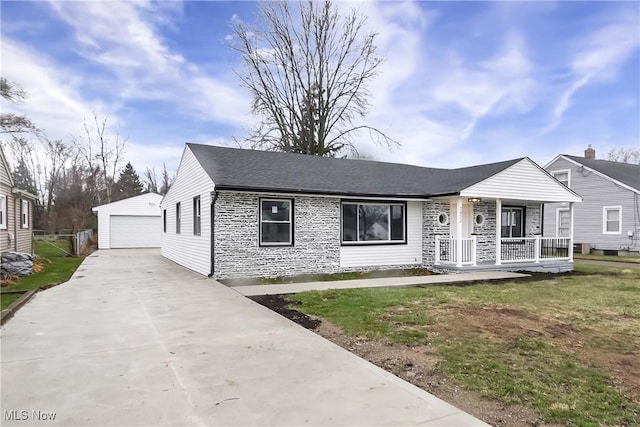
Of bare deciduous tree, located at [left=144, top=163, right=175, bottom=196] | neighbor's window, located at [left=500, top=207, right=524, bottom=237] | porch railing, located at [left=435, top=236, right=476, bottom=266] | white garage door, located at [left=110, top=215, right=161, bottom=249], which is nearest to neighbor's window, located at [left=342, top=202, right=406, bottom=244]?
porch railing, located at [left=435, top=236, right=476, bottom=266]

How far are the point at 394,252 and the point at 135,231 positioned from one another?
1875 centimetres

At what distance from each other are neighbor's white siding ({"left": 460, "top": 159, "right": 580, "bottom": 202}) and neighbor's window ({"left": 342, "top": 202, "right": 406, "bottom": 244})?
2.34m

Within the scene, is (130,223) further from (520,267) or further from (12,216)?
(520,267)

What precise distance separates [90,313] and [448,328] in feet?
19.1

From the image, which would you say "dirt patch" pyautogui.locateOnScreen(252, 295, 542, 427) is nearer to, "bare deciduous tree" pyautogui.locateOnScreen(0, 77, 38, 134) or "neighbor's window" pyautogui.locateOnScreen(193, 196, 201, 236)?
"neighbor's window" pyautogui.locateOnScreen(193, 196, 201, 236)

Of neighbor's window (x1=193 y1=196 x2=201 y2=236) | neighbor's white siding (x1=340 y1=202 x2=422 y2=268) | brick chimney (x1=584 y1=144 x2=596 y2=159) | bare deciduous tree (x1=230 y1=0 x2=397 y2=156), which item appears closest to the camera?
neighbor's white siding (x1=340 y1=202 x2=422 y2=268)

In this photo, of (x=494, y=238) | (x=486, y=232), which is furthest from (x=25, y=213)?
(x=494, y=238)

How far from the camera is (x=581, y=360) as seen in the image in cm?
458

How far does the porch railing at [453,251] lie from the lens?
13484 millimetres

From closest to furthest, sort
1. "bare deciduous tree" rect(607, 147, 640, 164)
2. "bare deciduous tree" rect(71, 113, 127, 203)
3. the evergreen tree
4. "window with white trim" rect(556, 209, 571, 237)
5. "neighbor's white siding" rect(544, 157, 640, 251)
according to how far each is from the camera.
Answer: "neighbor's white siding" rect(544, 157, 640, 251) < "window with white trim" rect(556, 209, 571, 237) < "bare deciduous tree" rect(71, 113, 127, 203) < "bare deciduous tree" rect(607, 147, 640, 164) < the evergreen tree

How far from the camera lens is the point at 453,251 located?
1361cm

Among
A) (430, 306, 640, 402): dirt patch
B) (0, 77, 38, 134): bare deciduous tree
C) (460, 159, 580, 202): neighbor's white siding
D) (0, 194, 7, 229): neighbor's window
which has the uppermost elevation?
(0, 77, 38, 134): bare deciduous tree

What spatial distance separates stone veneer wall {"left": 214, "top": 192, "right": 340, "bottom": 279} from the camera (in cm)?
1135

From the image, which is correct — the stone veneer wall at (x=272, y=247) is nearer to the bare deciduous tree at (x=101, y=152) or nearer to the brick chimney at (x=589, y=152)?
the brick chimney at (x=589, y=152)
